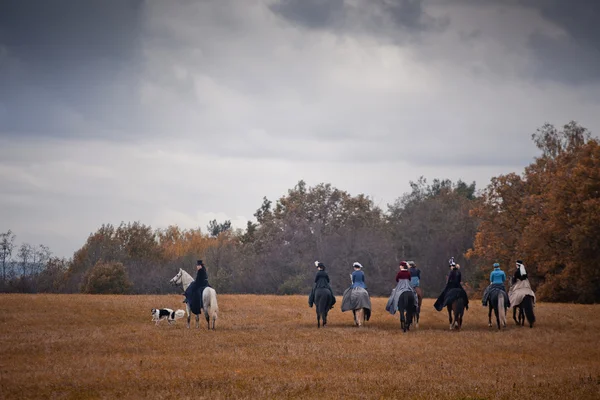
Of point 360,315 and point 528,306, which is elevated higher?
point 528,306

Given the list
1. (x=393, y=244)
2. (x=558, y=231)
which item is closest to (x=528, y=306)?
(x=558, y=231)

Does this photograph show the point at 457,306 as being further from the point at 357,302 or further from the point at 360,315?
the point at 360,315

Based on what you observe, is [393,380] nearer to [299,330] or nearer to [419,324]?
[299,330]

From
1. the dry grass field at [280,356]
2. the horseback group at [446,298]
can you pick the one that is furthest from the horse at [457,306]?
the dry grass field at [280,356]

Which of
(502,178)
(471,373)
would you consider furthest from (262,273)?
(471,373)

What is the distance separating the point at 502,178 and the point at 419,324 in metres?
32.9

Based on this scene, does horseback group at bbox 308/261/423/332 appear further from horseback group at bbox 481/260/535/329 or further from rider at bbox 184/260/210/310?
rider at bbox 184/260/210/310

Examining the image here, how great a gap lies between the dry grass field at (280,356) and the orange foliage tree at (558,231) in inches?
597

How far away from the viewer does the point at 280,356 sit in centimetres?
2067

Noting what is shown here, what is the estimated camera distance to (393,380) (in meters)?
16.8

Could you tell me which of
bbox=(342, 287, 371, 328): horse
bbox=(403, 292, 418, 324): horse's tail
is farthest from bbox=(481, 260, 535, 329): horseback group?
bbox=(342, 287, 371, 328): horse

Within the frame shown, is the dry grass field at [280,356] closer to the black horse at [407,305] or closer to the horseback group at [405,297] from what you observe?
the black horse at [407,305]

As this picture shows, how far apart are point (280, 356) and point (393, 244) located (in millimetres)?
64449

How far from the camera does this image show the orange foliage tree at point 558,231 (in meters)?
47.9
